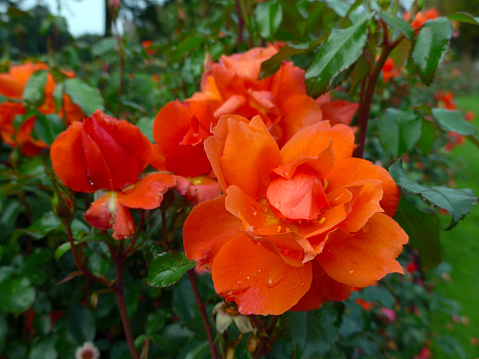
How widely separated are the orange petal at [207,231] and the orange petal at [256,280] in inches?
0.9

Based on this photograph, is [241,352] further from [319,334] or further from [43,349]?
[43,349]

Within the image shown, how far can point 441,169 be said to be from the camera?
127 inches

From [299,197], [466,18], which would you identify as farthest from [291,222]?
[466,18]

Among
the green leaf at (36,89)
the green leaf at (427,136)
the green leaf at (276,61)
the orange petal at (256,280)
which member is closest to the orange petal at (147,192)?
the orange petal at (256,280)

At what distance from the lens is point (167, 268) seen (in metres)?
0.46

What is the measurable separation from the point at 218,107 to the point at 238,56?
0.14 metres

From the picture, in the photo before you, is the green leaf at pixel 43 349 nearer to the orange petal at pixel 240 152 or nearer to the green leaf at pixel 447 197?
the orange petal at pixel 240 152

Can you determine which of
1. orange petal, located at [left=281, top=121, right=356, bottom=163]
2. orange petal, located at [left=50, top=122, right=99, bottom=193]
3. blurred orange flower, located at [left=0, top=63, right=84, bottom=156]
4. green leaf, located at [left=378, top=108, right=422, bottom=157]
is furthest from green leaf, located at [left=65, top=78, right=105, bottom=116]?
green leaf, located at [left=378, top=108, right=422, bottom=157]

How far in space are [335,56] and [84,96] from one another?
52 centimetres

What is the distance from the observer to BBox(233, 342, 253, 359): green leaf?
0.51 metres

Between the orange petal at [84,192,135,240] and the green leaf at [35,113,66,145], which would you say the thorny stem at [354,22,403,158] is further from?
the green leaf at [35,113,66,145]

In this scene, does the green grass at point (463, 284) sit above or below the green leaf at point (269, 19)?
below

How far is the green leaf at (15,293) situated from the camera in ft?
2.46

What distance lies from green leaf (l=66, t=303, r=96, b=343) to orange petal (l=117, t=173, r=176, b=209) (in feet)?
1.67
